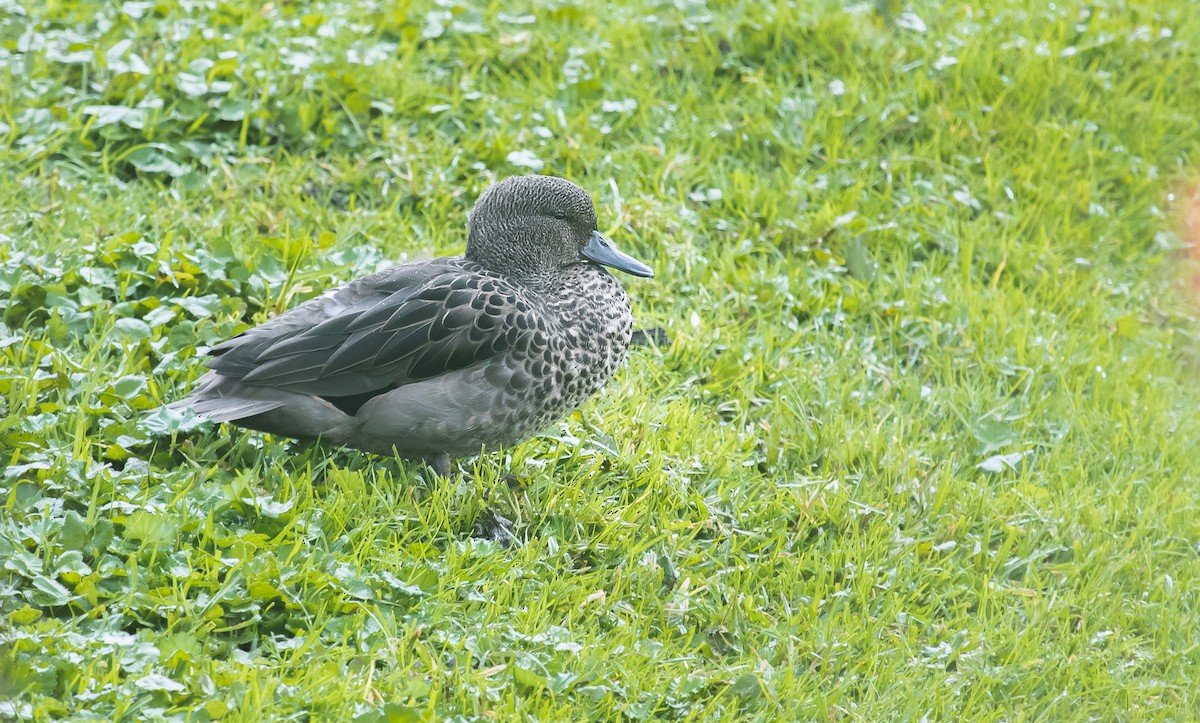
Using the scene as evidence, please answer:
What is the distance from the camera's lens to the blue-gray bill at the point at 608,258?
13.4ft

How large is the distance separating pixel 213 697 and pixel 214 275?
1878mm

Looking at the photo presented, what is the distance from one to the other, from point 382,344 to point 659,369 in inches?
46.8

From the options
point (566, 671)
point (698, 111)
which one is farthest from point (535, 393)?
point (698, 111)

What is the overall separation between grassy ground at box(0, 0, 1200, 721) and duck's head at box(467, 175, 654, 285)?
54 cm

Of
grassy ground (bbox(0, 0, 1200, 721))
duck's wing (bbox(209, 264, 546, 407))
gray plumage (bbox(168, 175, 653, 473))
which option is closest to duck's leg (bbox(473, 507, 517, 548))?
grassy ground (bbox(0, 0, 1200, 721))

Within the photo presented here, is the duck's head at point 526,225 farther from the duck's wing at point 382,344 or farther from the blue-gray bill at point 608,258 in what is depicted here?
the duck's wing at point 382,344

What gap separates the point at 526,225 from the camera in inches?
154

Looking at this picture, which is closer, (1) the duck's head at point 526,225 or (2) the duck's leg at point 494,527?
(2) the duck's leg at point 494,527

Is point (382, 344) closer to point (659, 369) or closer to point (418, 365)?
point (418, 365)

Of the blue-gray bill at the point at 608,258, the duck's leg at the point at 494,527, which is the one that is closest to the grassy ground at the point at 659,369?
the duck's leg at the point at 494,527

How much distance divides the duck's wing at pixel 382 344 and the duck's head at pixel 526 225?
0.24 metres

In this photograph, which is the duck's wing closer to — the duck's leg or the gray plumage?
the gray plumage

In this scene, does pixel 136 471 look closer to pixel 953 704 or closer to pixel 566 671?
pixel 566 671

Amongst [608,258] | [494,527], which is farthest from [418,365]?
[608,258]
